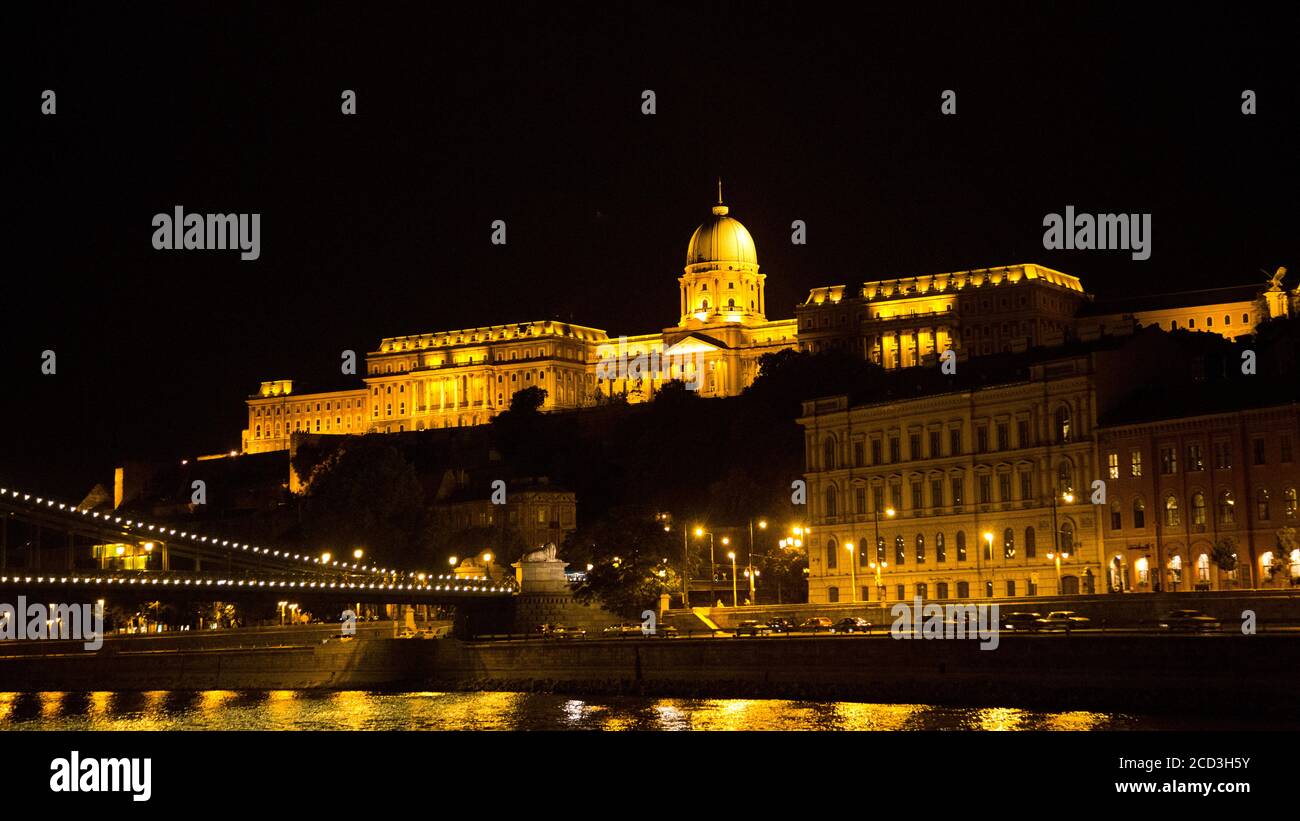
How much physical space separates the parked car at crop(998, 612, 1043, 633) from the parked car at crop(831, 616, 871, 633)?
205 inches

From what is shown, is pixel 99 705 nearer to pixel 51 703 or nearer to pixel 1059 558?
pixel 51 703

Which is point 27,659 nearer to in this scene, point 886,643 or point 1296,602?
point 886,643

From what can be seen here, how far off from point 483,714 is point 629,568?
25.4 metres

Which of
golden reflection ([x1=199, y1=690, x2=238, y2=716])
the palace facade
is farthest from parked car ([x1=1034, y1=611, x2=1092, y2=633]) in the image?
golden reflection ([x1=199, y1=690, x2=238, y2=716])

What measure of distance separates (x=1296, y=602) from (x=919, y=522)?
1147 inches

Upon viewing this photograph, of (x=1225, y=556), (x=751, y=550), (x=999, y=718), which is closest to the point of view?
(x=999, y=718)

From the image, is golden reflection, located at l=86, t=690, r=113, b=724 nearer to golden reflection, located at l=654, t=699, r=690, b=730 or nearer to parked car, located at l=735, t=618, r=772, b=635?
golden reflection, located at l=654, t=699, r=690, b=730

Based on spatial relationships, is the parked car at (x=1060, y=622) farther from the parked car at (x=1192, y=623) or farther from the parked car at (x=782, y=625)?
the parked car at (x=782, y=625)

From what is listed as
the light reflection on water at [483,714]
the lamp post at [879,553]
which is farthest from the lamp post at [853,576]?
the light reflection on water at [483,714]

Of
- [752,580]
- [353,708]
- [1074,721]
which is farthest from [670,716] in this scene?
[752,580]

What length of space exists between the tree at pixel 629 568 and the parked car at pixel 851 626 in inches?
658

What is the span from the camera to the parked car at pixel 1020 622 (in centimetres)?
5653

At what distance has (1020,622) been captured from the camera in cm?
5834
